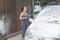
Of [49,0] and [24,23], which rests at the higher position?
[49,0]

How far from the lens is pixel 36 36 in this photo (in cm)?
497

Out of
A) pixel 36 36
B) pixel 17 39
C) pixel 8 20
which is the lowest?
pixel 17 39

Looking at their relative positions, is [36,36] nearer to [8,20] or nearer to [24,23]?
[24,23]

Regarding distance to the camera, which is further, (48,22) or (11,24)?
(11,24)

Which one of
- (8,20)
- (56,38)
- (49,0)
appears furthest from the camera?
(8,20)

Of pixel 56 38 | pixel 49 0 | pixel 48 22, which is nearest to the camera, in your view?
pixel 56 38

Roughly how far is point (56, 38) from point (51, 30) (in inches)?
15.4

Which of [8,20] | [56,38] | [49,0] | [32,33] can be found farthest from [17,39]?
[56,38]

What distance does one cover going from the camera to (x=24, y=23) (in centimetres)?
855

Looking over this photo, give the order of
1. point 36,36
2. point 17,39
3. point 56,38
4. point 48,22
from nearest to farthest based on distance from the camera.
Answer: point 56,38
point 36,36
point 48,22
point 17,39

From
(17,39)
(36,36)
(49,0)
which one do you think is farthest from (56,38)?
(17,39)

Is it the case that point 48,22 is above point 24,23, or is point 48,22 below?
above

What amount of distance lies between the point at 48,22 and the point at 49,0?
2.88 meters

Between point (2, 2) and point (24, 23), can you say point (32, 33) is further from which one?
point (2, 2)
